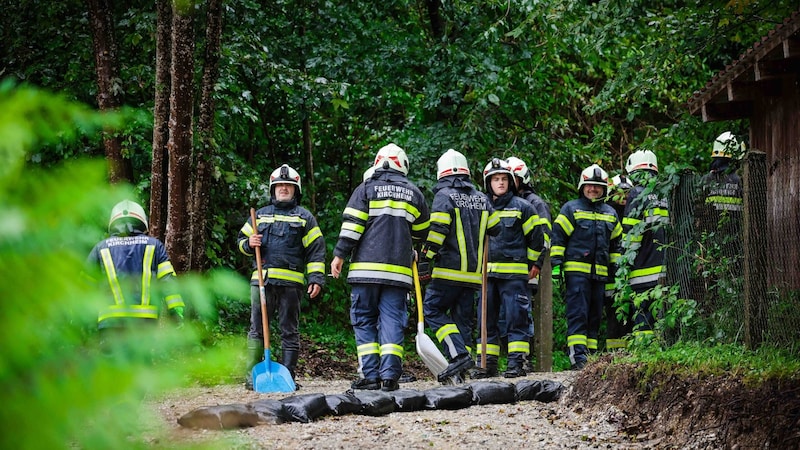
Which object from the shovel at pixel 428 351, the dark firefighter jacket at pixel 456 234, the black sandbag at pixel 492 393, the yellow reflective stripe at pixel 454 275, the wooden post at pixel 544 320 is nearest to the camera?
the black sandbag at pixel 492 393

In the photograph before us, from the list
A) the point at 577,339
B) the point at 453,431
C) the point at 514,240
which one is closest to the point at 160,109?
the point at 514,240

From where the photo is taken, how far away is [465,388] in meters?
8.33

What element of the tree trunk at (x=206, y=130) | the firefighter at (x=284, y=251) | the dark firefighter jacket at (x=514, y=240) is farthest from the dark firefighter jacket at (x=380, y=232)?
the tree trunk at (x=206, y=130)

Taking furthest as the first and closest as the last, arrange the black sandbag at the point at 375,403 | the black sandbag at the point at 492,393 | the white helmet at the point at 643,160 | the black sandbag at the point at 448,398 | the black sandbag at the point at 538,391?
1. the white helmet at the point at 643,160
2. the black sandbag at the point at 538,391
3. the black sandbag at the point at 492,393
4. the black sandbag at the point at 448,398
5. the black sandbag at the point at 375,403

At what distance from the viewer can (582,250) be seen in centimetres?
1185

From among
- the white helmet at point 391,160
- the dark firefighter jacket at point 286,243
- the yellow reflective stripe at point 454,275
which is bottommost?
the yellow reflective stripe at point 454,275

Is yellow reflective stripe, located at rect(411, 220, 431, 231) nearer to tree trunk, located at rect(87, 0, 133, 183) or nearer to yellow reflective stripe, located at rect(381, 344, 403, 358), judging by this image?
yellow reflective stripe, located at rect(381, 344, 403, 358)

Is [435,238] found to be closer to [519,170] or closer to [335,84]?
[519,170]

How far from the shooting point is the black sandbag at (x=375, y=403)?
7559 millimetres

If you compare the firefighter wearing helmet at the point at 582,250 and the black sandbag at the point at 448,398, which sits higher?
the firefighter wearing helmet at the point at 582,250

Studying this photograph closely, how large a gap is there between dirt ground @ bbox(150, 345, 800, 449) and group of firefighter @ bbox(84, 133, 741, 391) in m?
1.08

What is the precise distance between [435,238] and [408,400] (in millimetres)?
2650

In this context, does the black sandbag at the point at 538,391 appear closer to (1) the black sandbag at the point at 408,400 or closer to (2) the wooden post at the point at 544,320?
(1) the black sandbag at the point at 408,400

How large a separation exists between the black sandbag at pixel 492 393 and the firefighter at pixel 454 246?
1.46 meters
